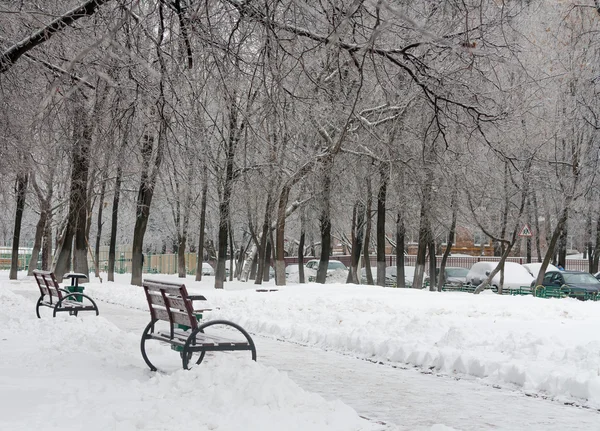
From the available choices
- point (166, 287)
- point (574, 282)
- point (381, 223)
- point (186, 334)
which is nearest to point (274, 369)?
point (186, 334)

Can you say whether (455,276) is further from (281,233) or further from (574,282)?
(281,233)

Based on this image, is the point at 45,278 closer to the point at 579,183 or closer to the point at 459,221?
the point at 579,183

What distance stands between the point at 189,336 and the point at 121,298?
648 inches

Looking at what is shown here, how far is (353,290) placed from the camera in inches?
942

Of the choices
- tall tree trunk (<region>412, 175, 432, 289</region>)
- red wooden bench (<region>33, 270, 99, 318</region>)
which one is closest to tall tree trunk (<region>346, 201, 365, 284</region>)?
tall tree trunk (<region>412, 175, 432, 289</region>)

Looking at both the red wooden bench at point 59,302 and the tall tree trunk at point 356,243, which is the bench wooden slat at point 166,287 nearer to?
the red wooden bench at point 59,302

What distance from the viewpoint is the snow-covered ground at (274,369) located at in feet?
21.6

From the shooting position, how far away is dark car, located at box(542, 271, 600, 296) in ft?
107

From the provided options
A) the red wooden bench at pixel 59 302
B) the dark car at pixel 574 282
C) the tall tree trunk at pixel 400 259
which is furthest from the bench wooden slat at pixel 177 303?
the dark car at pixel 574 282

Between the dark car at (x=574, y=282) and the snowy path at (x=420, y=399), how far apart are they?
23660mm

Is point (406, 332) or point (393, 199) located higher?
point (393, 199)

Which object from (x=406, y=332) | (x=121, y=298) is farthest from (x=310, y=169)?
(x=406, y=332)

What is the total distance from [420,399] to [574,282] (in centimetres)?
2833

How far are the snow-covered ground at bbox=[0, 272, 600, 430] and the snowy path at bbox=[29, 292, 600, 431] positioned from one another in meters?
0.38
